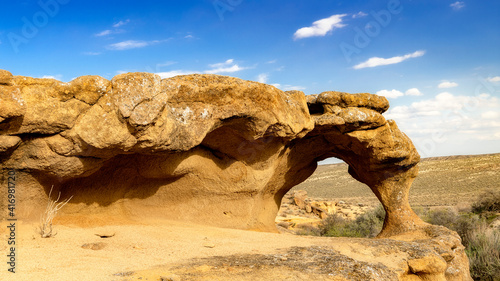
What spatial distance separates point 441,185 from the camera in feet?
99.9

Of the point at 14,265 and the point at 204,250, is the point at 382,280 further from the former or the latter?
the point at 14,265

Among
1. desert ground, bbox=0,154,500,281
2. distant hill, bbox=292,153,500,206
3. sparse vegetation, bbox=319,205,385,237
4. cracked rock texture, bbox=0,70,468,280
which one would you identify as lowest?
distant hill, bbox=292,153,500,206

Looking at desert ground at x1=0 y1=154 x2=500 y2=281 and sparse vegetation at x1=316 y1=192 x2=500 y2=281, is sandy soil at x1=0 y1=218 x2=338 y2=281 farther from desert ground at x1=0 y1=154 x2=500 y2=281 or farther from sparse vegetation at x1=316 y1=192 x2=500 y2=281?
sparse vegetation at x1=316 y1=192 x2=500 y2=281

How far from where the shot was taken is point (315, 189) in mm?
40844

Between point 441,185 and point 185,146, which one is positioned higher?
point 185,146

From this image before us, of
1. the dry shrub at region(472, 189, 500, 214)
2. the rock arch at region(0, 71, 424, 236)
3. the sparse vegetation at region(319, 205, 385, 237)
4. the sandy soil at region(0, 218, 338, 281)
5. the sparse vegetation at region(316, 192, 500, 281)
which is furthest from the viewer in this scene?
the dry shrub at region(472, 189, 500, 214)

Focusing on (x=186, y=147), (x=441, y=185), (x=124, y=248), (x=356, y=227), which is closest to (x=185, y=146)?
(x=186, y=147)

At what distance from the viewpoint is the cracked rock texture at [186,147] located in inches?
192

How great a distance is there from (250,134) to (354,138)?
273cm

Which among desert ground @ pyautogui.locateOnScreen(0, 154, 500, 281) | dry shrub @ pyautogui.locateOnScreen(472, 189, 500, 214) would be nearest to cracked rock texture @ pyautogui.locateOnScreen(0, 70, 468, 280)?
desert ground @ pyautogui.locateOnScreen(0, 154, 500, 281)

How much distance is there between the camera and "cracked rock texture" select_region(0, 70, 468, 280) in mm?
4871

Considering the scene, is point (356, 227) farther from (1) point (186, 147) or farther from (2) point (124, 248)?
(2) point (124, 248)

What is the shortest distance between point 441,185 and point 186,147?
3015cm

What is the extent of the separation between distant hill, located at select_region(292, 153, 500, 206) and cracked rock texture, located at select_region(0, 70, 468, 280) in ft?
48.5
